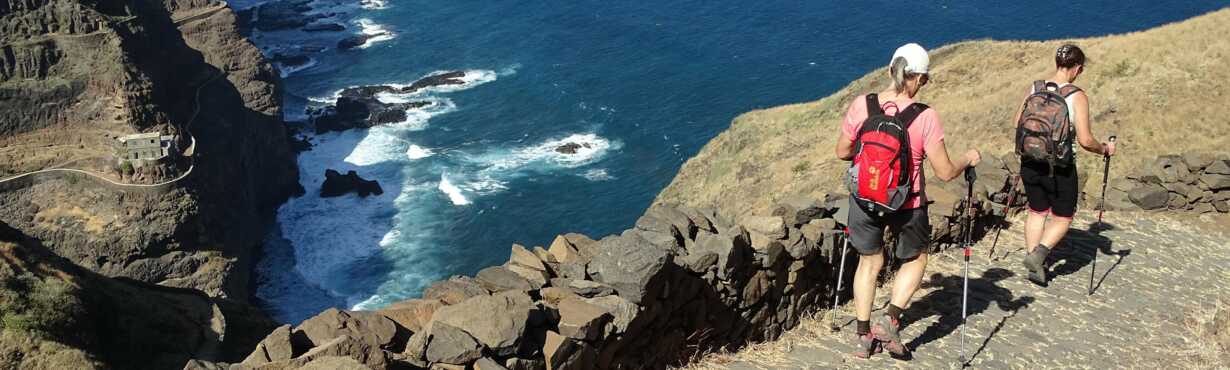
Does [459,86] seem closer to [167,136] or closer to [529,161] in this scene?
[529,161]

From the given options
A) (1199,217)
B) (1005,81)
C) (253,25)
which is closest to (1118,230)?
(1199,217)

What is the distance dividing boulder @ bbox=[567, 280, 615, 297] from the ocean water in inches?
1984

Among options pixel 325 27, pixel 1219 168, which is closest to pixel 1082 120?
pixel 1219 168

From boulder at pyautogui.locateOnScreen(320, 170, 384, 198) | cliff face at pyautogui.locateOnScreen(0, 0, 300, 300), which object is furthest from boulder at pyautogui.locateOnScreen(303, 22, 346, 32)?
boulder at pyautogui.locateOnScreen(320, 170, 384, 198)

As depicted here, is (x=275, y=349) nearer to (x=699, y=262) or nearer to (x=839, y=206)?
(x=699, y=262)

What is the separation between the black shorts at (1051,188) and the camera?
1234cm

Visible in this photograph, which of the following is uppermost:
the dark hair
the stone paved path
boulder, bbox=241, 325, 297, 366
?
the dark hair

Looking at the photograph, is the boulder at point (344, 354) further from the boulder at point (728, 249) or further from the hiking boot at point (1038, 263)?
the hiking boot at point (1038, 263)

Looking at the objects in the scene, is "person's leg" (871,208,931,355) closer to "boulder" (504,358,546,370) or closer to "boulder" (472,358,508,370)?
→ "boulder" (504,358,546,370)

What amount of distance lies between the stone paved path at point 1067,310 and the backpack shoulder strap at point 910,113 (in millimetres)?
3001

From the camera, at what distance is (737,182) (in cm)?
4519

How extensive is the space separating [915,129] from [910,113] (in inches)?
6.1

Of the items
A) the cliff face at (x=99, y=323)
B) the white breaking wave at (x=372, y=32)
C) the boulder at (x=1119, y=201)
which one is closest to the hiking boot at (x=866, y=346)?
the boulder at (x=1119, y=201)

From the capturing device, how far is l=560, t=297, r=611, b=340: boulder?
9.17 metres
